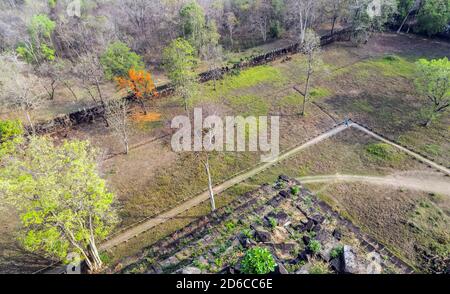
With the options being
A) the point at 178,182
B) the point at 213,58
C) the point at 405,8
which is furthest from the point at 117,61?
the point at 405,8

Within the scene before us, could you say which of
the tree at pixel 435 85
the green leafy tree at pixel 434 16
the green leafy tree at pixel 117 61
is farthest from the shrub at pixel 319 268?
the green leafy tree at pixel 434 16

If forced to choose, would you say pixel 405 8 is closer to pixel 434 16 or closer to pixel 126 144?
pixel 434 16

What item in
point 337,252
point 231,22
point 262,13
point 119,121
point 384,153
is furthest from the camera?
point 262,13

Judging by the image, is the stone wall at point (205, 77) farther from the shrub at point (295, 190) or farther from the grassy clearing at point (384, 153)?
the shrub at point (295, 190)

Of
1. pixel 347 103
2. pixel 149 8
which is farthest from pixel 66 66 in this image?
pixel 347 103

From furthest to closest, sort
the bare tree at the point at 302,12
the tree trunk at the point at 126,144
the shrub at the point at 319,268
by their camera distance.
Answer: the bare tree at the point at 302,12
the tree trunk at the point at 126,144
the shrub at the point at 319,268

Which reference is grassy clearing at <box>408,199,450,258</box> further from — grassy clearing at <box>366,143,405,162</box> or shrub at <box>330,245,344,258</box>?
shrub at <box>330,245,344,258</box>

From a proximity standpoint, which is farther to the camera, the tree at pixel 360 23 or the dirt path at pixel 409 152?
the tree at pixel 360 23
